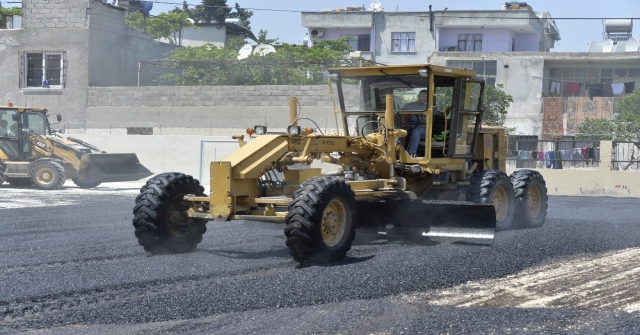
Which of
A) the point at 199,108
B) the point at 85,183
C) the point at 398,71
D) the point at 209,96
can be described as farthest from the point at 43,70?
the point at 398,71

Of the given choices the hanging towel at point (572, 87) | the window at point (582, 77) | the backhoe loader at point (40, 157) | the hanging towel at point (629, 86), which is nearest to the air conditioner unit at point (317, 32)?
the window at point (582, 77)

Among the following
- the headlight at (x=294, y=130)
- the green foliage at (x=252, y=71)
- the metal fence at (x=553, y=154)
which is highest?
the green foliage at (x=252, y=71)

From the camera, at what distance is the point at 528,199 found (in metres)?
14.5

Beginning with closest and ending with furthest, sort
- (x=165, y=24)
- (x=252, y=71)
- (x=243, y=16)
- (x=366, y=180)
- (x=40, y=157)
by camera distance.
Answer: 1. (x=366, y=180)
2. (x=40, y=157)
3. (x=252, y=71)
4. (x=165, y=24)
5. (x=243, y=16)

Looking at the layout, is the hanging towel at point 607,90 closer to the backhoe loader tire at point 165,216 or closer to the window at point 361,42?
the window at point 361,42

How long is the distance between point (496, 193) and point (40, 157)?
14.8 metres

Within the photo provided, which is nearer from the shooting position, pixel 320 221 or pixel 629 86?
pixel 320 221

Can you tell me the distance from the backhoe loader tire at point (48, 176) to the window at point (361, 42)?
107 feet

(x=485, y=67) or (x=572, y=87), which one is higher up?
(x=485, y=67)

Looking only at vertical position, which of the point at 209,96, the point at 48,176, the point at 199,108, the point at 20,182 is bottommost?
the point at 20,182

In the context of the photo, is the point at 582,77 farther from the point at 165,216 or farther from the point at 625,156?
the point at 165,216

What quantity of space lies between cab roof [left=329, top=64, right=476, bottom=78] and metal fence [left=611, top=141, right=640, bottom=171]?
13187mm

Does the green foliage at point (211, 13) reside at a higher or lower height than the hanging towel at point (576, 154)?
higher

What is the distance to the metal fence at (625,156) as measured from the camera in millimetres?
24719
